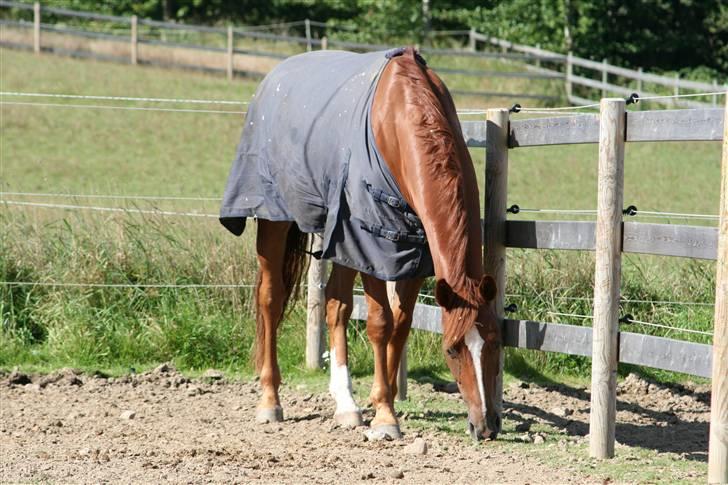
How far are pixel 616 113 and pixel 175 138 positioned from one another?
14.2 metres

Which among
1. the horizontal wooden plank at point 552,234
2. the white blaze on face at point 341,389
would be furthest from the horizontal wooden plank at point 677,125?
the white blaze on face at point 341,389

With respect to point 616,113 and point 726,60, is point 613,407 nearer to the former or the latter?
point 616,113

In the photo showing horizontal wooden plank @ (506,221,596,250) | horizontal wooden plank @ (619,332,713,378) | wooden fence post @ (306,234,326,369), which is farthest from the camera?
wooden fence post @ (306,234,326,369)

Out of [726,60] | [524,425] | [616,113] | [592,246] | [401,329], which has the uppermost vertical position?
[726,60]

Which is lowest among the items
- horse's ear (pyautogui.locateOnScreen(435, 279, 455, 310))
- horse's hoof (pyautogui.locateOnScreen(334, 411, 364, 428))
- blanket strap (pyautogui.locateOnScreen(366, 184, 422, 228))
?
horse's hoof (pyautogui.locateOnScreen(334, 411, 364, 428))

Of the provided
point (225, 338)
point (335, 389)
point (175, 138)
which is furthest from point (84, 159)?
point (335, 389)

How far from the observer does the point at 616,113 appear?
14.6 feet

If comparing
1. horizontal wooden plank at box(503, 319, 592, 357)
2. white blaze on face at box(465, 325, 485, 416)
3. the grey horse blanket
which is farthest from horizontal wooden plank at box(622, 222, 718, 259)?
the grey horse blanket

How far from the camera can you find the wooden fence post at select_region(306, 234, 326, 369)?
6.49m

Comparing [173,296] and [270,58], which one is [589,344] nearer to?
[173,296]

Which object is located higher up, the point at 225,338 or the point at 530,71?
the point at 530,71

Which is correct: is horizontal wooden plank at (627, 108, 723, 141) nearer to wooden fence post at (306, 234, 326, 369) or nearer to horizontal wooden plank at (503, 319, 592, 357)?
horizontal wooden plank at (503, 319, 592, 357)

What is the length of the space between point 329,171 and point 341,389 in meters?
1.23

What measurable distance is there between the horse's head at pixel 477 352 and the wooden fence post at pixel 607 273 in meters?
0.54
